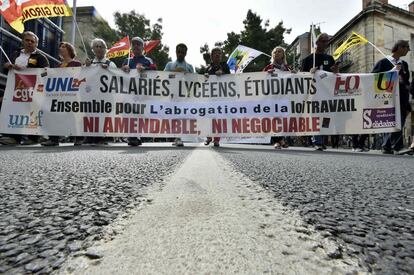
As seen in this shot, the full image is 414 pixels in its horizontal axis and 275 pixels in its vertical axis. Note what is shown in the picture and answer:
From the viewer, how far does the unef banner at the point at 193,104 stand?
6.17 m

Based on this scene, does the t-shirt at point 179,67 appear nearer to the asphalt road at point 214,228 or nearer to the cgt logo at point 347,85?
the cgt logo at point 347,85

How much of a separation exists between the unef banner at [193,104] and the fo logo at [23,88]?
17mm

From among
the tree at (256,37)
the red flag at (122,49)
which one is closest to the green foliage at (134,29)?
the tree at (256,37)

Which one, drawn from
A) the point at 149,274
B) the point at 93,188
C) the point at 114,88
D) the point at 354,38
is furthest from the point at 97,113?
the point at 354,38

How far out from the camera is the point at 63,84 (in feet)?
20.6

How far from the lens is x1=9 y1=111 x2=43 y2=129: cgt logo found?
603cm

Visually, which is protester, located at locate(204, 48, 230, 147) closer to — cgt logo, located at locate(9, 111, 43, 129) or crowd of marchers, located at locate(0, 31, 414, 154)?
crowd of marchers, located at locate(0, 31, 414, 154)

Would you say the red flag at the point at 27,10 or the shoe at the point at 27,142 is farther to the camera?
the red flag at the point at 27,10

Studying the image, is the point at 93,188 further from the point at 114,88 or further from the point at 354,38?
the point at 354,38

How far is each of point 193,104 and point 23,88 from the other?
10.6ft

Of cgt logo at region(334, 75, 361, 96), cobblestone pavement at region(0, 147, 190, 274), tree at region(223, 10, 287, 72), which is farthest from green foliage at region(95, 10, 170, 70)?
cobblestone pavement at region(0, 147, 190, 274)

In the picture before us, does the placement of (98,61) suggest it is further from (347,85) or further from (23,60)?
(347,85)

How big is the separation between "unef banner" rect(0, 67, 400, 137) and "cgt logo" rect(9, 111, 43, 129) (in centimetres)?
2

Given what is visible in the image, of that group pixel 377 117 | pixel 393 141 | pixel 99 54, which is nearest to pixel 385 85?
pixel 377 117
